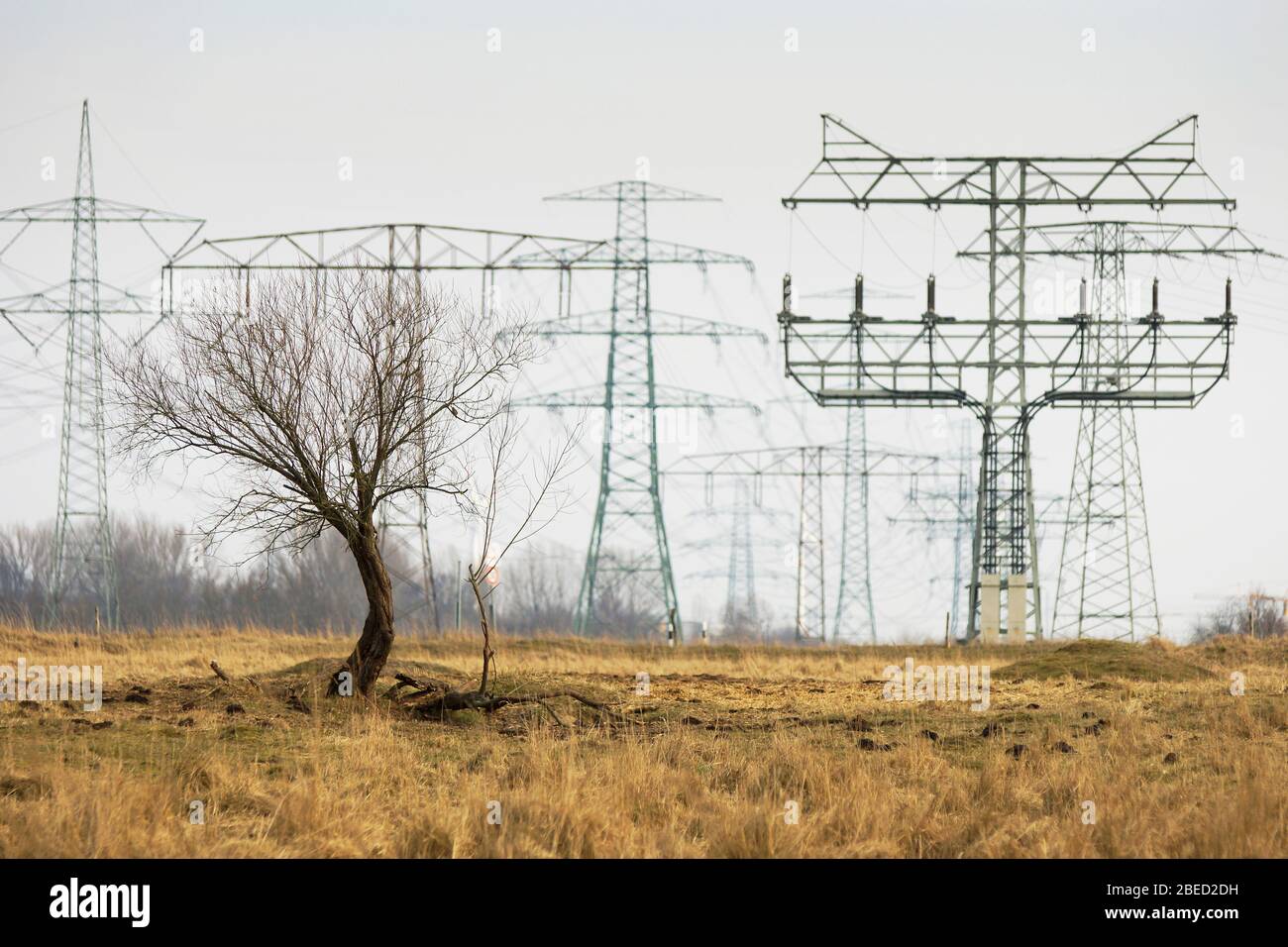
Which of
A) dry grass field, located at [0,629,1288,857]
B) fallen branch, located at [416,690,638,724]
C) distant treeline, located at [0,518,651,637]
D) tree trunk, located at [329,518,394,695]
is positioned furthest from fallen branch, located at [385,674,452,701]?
distant treeline, located at [0,518,651,637]

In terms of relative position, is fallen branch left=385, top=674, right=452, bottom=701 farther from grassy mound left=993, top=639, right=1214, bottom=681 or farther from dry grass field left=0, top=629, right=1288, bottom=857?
grassy mound left=993, top=639, right=1214, bottom=681

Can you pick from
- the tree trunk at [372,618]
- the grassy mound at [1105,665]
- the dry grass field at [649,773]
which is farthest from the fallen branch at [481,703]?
the grassy mound at [1105,665]

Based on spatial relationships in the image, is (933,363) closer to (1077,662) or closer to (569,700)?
(1077,662)

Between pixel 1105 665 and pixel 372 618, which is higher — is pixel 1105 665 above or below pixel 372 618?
below

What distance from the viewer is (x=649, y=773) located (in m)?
12.8

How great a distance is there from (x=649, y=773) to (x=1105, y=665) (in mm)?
15436

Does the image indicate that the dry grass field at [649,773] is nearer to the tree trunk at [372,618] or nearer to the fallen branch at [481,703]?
the fallen branch at [481,703]

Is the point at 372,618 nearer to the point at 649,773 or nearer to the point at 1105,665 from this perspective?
the point at 649,773

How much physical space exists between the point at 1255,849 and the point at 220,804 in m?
7.75

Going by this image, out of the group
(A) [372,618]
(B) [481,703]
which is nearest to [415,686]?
(A) [372,618]

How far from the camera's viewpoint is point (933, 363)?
3891cm

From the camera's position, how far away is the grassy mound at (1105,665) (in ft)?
81.5

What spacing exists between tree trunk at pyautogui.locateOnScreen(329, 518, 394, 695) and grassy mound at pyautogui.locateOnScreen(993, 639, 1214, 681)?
39.5 feet

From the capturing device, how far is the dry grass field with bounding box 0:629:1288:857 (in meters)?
10.6
